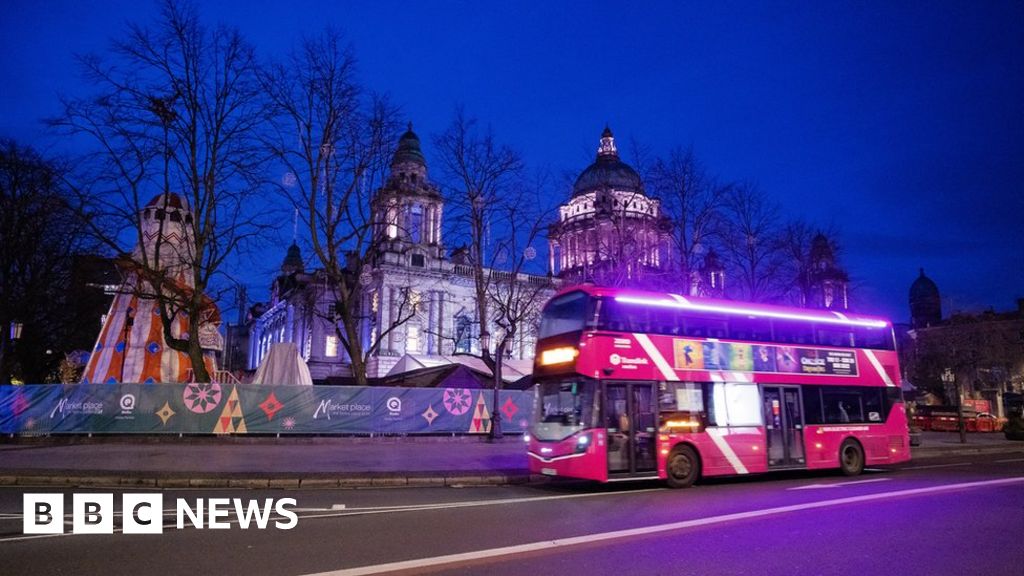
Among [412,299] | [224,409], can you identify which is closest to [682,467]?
[224,409]

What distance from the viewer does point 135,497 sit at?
1100cm

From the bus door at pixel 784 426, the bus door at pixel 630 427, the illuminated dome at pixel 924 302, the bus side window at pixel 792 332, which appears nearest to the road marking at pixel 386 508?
the bus door at pixel 630 427

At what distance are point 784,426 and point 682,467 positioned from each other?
3.16 metres

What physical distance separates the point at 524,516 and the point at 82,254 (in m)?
32.7

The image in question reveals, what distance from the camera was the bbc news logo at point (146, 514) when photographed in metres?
8.03

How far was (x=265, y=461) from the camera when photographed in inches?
639

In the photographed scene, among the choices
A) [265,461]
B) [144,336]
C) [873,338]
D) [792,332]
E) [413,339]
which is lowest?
[265,461]

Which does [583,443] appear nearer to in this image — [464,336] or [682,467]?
[682,467]

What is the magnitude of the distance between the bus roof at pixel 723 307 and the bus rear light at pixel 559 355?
1.28 meters

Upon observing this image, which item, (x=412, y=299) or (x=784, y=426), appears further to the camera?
(x=412, y=299)

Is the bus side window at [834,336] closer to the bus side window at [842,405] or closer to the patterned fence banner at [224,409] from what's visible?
the bus side window at [842,405]

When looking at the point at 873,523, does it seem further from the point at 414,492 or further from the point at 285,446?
the point at 285,446

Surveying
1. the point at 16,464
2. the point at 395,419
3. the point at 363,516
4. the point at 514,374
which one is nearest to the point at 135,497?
the point at 363,516

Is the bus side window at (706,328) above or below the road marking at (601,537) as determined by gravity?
above
